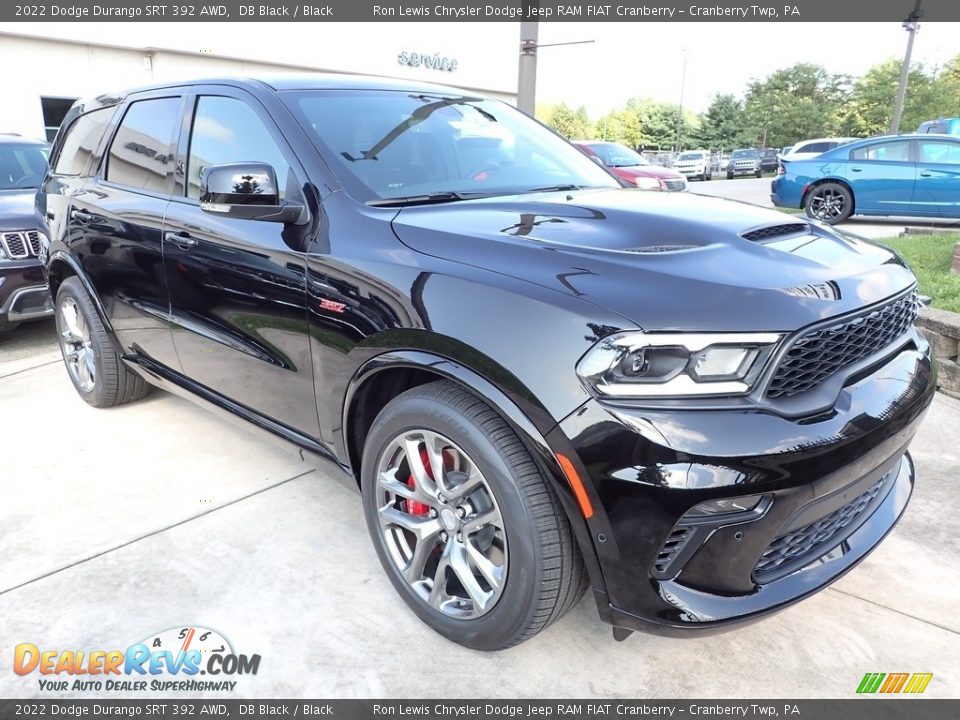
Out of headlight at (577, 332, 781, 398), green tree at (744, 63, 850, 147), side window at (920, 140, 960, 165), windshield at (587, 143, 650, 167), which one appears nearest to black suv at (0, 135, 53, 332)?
headlight at (577, 332, 781, 398)

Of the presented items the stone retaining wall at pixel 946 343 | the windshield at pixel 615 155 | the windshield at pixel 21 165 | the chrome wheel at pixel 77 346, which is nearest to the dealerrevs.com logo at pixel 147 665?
the chrome wheel at pixel 77 346

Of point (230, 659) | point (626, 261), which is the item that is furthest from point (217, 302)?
point (626, 261)

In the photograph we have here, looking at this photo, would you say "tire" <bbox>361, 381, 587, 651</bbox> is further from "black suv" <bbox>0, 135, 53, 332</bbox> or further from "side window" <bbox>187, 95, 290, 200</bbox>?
"black suv" <bbox>0, 135, 53, 332</bbox>

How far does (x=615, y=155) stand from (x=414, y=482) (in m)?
13.5

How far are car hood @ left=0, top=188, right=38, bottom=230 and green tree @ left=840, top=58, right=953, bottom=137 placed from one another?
44420 mm

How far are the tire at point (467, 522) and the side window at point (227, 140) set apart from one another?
41.8 inches

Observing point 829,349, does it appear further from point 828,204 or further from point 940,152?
A: point 940,152

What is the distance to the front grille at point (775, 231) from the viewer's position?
83.6 inches

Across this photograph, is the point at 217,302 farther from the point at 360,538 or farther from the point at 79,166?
the point at 79,166

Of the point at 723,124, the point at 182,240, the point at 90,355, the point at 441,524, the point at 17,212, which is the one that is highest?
the point at 723,124

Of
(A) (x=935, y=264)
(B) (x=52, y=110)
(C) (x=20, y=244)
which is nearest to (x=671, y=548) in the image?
(C) (x=20, y=244)

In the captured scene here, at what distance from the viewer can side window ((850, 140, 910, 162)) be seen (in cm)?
1095

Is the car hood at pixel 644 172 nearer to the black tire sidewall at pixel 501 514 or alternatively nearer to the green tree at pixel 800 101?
the black tire sidewall at pixel 501 514

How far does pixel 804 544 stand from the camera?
6.42 feet
